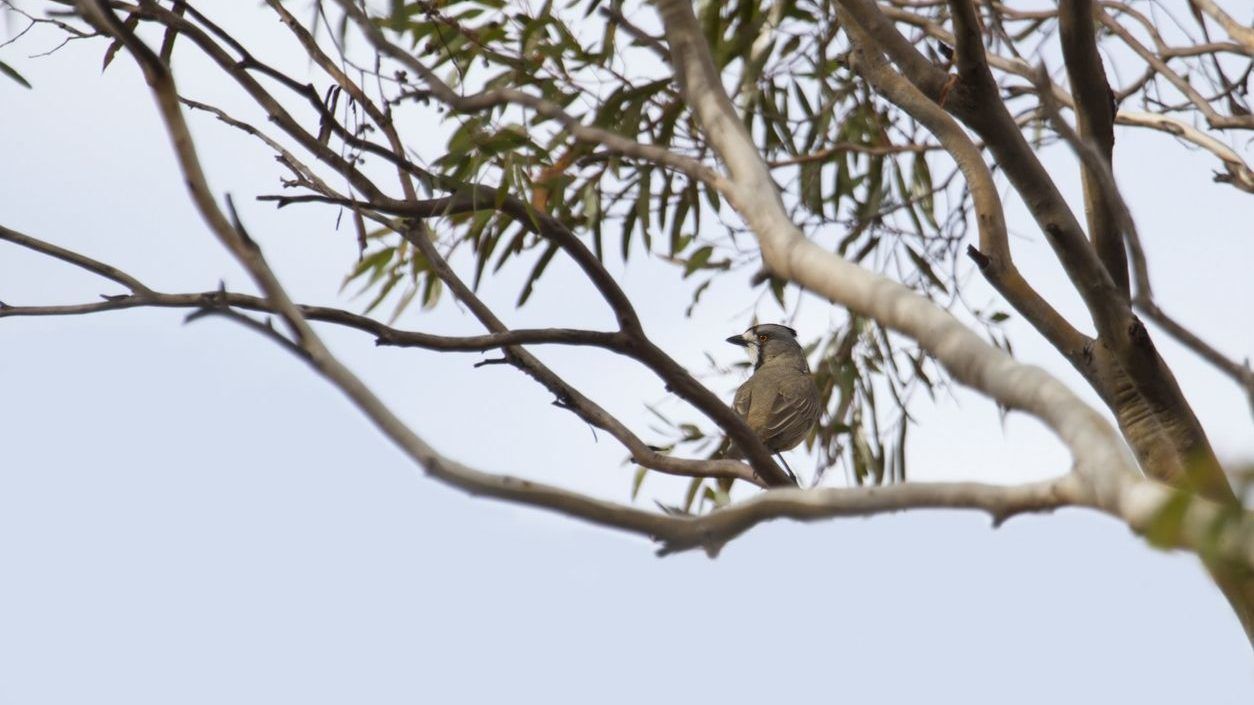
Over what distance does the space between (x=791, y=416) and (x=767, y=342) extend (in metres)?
1.51

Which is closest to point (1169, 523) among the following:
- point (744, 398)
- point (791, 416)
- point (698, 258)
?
Answer: point (698, 258)

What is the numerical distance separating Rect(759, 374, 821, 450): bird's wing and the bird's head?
1.22m

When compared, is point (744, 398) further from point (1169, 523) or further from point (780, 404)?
point (1169, 523)

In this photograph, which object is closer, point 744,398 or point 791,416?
point 791,416

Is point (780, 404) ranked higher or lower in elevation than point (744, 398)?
lower

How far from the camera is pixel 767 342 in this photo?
745 centimetres

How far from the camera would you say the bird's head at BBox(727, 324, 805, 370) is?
7340 mm

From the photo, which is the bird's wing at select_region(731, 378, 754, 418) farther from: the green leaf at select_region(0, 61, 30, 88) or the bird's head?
the green leaf at select_region(0, 61, 30, 88)

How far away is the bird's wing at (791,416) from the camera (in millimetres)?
5938

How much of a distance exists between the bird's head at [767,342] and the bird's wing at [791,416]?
3.99 feet

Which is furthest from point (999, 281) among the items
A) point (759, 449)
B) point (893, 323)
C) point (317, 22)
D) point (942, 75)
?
point (317, 22)

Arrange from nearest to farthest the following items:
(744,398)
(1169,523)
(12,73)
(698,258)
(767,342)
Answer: (1169,523) < (12,73) < (698,258) < (744,398) < (767,342)

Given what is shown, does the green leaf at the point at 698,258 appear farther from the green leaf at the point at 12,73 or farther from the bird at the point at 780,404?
the green leaf at the point at 12,73

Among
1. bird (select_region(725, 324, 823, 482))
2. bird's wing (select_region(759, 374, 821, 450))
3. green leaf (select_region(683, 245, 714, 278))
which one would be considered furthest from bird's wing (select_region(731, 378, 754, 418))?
green leaf (select_region(683, 245, 714, 278))
